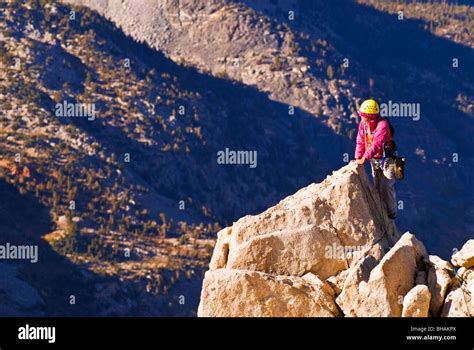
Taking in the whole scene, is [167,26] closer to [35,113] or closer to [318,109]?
[318,109]

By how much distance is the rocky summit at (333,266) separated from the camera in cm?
4134

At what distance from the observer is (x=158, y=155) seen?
15712 cm

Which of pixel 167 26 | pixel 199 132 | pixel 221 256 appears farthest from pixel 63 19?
pixel 221 256

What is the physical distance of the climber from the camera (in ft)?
150

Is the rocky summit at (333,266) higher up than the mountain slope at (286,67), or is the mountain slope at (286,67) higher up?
the mountain slope at (286,67)

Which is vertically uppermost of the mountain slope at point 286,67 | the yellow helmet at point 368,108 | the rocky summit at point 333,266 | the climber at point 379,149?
the mountain slope at point 286,67

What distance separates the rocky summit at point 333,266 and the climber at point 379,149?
1.35ft

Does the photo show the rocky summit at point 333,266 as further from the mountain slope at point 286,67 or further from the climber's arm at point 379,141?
the mountain slope at point 286,67

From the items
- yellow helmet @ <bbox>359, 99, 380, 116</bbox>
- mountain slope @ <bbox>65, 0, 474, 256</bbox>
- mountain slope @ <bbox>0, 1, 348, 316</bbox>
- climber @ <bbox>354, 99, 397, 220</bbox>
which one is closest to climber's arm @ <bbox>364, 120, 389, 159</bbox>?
climber @ <bbox>354, 99, 397, 220</bbox>

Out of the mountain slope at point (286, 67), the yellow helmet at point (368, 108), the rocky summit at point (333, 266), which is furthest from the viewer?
the mountain slope at point (286, 67)

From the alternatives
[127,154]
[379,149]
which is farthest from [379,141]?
[127,154]

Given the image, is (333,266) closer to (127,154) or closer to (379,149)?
(379,149)

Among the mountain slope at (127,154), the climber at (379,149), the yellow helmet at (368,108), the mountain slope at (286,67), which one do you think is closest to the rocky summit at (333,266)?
the climber at (379,149)

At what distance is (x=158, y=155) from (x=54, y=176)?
16968 mm
